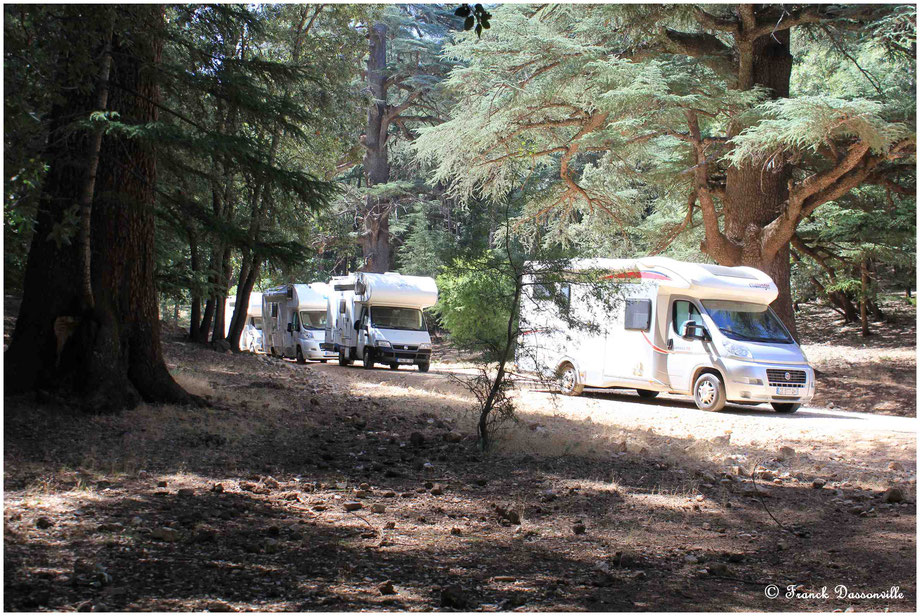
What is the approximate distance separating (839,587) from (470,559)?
229cm

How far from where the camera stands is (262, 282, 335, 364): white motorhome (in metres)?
28.4

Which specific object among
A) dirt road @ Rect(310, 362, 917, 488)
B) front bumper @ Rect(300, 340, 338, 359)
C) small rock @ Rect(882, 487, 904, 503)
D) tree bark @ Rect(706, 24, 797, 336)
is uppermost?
tree bark @ Rect(706, 24, 797, 336)

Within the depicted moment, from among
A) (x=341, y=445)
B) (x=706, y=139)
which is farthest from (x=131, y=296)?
(x=706, y=139)

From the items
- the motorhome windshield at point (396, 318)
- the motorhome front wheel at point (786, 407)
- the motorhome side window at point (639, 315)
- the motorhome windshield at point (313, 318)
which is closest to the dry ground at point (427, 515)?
the motorhome front wheel at point (786, 407)

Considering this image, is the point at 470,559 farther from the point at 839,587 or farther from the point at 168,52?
the point at 168,52

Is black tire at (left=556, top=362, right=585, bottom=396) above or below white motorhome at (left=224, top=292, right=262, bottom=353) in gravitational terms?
below

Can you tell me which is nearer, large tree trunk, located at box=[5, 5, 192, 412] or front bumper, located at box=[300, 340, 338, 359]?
large tree trunk, located at box=[5, 5, 192, 412]

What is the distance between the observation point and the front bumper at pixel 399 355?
77.9 ft

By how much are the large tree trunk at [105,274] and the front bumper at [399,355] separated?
1418 centimetres

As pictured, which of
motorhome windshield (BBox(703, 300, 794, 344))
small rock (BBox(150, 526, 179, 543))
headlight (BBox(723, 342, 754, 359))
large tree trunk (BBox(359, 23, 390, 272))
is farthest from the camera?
large tree trunk (BBox(359, 23, 390, 272))

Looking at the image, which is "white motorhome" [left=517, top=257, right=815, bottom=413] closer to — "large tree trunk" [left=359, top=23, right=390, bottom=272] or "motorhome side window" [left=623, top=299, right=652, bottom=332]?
"motorhome side window" [left=623, top=299, right=652, bottom=332]

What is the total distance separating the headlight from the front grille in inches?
19.1

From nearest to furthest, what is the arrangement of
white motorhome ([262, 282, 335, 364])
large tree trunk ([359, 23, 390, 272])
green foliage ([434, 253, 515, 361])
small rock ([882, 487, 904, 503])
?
small rock ([882, 487, 904, 503]), green foliage ([434, 253, 515, 361]), white motorhome ([262, 282, 335, 364]), large tree trunk ([359, 23, 390, 272])

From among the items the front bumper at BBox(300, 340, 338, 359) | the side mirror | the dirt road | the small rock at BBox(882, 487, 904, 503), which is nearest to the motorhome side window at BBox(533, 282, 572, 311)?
the dirt road
